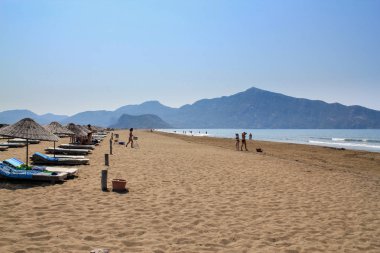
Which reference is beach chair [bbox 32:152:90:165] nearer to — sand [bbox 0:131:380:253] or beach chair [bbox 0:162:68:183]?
sand [bbox 0:131:380:253]

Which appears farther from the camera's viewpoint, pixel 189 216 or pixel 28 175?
pixel 28 175

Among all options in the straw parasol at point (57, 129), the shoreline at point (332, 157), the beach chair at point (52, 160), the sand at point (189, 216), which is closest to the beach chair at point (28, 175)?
the sand at point (189, 216)

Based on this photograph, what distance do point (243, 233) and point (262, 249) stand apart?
2.77 ft

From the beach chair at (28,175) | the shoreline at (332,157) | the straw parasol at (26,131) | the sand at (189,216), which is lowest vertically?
the shoreline at (332,157)

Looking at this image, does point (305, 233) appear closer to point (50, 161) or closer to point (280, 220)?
point (280, 220)

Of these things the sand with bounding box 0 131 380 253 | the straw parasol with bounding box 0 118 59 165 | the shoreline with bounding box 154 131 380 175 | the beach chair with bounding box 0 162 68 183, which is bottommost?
the shoreline with bounding box 154 131 380 175

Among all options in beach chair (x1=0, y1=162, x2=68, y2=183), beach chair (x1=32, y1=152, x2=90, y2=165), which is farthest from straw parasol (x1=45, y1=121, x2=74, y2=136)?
beach chair (x1=0, y1=162, x2=68, y2=183)

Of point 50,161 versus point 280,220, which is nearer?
point 280,220

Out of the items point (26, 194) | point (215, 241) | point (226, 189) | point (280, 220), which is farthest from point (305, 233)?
point (26, 194)

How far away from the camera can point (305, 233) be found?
6711 millimetres

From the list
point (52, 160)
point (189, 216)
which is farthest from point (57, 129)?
point (189, 216)

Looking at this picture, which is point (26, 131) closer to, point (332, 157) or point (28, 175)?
point (28, 175)

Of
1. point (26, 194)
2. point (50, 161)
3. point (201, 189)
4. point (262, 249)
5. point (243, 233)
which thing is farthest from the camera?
point (50, 161)

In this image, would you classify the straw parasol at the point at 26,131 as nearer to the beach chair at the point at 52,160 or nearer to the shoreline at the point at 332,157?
the beach chair at the point at 52,160
